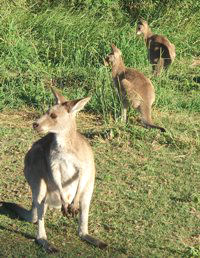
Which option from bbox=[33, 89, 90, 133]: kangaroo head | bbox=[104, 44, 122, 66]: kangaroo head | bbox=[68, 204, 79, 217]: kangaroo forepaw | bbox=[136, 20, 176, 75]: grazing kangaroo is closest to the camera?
bbox=[68, 204, 79, 217]: kangaroo forepaw

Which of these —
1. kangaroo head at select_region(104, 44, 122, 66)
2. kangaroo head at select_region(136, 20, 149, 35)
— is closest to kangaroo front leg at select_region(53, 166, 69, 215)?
kangaroo head at select_region(104, 44, 122, 66)

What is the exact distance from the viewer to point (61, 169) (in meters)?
4.30

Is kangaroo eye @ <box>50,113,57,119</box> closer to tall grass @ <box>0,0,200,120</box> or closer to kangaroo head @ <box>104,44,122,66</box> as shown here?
tall grass @ <box>0,0,200,120</box>

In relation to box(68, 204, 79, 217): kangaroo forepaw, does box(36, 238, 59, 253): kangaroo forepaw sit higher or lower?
lower

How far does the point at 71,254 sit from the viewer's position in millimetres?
4270

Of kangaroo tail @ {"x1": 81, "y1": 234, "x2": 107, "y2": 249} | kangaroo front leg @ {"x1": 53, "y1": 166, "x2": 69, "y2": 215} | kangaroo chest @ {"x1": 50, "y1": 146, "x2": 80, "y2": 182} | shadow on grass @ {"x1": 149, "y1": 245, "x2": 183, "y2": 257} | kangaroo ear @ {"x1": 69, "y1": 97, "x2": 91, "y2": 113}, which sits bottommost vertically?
shadow on grass @ {"x1": 149, "y1": 245, "x2": 183, "y2": 257}

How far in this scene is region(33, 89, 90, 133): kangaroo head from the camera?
4.39 m

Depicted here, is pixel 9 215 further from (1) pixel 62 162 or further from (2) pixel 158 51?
(2) pixel 158 51

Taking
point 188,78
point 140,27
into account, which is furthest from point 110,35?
point 188,78

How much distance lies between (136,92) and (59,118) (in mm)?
2714

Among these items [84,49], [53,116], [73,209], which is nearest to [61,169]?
[73,209]

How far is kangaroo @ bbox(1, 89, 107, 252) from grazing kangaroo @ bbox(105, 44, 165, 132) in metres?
2.19

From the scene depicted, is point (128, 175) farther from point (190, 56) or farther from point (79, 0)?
point (79, 0)

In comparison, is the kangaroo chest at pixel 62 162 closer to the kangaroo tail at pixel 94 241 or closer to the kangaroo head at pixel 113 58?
the kangaroo tail at pixel 94 241
